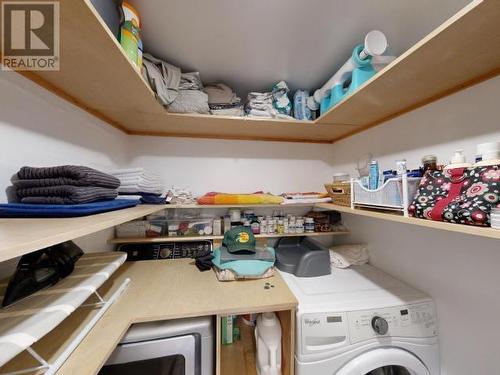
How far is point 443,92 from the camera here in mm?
873

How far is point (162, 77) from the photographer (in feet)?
3.39

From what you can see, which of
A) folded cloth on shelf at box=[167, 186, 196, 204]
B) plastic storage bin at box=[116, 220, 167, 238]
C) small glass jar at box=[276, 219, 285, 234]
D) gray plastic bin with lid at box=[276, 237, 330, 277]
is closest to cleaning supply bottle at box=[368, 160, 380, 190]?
gray plastic bin with lid at box=[276, 237, 330, 277]

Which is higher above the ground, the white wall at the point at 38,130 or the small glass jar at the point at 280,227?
the white wall at the point at 38,130

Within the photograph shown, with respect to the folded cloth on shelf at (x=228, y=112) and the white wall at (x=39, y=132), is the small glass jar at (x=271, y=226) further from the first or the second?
the white wall at (x=39, y=132)

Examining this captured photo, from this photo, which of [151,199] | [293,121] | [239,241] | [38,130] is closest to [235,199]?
[239,241]

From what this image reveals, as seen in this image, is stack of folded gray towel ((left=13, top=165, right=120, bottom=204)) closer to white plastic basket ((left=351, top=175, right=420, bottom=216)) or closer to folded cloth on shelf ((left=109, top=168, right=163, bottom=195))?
folded cloth on shelf ((left=109, top=168, right=163, bottom=195))

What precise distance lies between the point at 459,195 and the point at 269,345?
3.33 feet

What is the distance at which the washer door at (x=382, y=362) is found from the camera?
0.83 metres

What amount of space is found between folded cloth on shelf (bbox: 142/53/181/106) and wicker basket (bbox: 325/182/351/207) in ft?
3.57

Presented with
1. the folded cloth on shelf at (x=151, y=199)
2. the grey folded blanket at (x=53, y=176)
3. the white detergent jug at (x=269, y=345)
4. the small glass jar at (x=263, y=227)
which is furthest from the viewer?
the small glass jar at (x=263, y=227)

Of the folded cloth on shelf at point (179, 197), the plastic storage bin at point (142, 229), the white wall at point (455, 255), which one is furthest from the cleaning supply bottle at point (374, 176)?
the plastic storage bin at point (142, 229)

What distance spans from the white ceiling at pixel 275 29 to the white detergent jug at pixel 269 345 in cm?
141

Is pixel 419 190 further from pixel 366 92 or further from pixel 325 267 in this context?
pixel 325 267

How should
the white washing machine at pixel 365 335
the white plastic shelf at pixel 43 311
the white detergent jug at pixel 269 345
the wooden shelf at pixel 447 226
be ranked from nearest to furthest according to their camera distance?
the white plastic shelf at pixel 43 311 < the wooden shelf at pixel 447 226 < the white washing machine at pixel 365 335 < the white detergent jug at pixel 269 345
